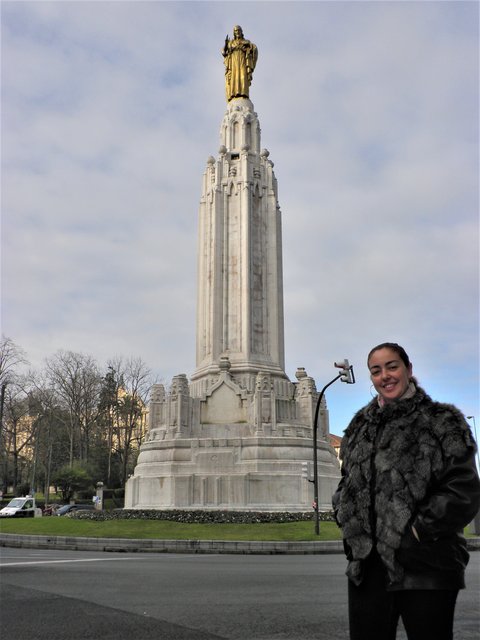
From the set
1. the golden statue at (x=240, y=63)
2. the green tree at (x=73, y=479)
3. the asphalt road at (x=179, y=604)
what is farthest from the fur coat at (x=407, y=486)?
the green tree at (x=73, y=479)

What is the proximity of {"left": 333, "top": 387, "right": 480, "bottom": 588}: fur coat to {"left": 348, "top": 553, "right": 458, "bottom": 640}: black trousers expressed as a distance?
7 cm

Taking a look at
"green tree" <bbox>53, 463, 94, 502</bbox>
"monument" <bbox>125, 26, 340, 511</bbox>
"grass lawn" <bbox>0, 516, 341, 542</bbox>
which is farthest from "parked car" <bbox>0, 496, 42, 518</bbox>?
"grass lawn" <bbox>0, 516, 341, 542</bbox>

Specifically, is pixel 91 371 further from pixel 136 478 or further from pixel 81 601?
pixel 81 601

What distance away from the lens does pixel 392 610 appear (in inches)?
121

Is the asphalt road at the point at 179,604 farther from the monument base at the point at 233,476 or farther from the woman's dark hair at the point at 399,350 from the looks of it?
the monument base at the point at 233,476

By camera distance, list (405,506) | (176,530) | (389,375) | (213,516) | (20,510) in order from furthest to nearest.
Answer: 1. (20,510)
2. (213,516)
3. (176,530)
4. (389,375)
5. (405,506)

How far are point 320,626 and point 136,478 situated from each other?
94.4 feet

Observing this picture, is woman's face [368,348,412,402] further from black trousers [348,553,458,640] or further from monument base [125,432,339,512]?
monument base [125,432,339,512]

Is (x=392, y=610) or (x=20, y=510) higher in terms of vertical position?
(x=392, y=610)

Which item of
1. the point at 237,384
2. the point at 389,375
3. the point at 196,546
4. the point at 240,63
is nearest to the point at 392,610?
the point at 389,375

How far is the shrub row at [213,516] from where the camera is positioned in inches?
1033

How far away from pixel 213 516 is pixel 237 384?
28.9 feet

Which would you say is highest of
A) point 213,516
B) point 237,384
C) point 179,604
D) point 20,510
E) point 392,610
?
point 237,384

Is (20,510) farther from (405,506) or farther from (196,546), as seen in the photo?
(405,506)
